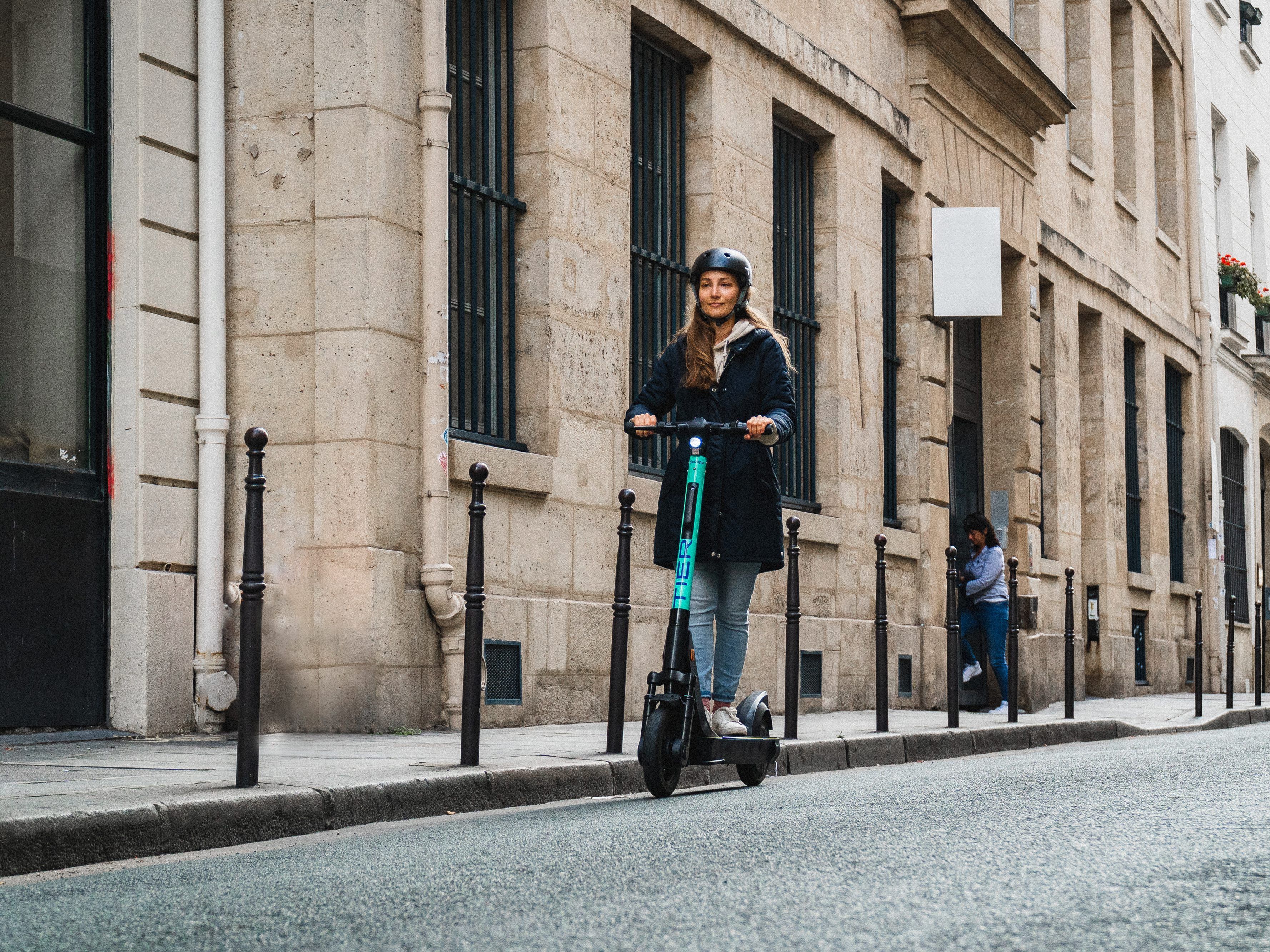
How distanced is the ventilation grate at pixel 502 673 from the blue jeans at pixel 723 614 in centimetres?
262

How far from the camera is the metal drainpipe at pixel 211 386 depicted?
7.63 metres

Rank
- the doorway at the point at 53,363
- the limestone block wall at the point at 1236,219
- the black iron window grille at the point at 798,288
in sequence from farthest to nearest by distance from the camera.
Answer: the limestone block wall at the point at 1236,219
the black iron window grille at the point at 798,288
the doorway at the point at 53,363

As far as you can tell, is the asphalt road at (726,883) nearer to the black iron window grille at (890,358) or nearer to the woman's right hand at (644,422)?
the woman's right hand at (644,422)

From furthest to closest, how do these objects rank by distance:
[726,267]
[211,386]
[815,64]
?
[815,64], [211,386], [726,267]

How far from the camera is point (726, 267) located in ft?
20.1

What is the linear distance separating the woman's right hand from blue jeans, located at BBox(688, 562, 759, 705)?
500mm

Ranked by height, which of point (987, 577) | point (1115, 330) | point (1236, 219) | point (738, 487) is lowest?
point (987, 577)

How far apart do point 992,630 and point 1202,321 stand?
1036 centimetres

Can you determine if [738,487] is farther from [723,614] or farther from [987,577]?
[987,577]

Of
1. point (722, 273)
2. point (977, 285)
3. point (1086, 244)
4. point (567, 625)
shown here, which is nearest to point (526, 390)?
point (567, 625)

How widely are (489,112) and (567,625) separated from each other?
8.91 ft

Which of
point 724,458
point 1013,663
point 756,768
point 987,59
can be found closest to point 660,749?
point 756,768

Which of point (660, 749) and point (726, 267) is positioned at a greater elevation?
point (726, 267)

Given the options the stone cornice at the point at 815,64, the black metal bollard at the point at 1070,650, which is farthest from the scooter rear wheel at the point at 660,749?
the black metal bollard at the point at 1070,650
